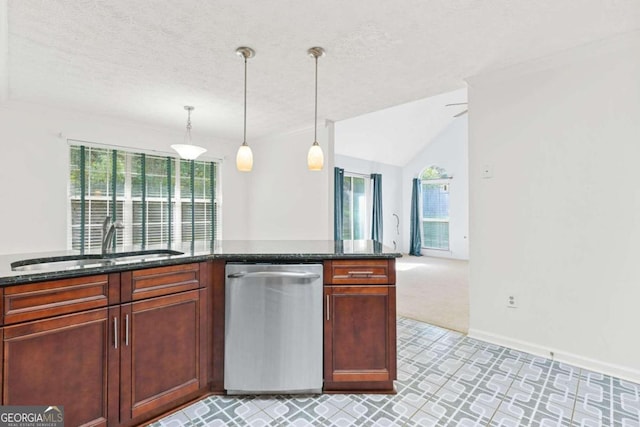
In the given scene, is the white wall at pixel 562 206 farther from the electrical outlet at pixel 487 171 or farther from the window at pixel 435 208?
the window at pixel 435 208

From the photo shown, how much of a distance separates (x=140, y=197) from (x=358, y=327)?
4040 mm

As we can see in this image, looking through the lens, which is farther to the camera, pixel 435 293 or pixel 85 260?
pixel 435 293

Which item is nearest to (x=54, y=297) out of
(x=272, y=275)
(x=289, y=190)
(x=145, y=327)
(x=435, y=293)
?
(x=145, y=327)

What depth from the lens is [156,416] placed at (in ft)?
5.75

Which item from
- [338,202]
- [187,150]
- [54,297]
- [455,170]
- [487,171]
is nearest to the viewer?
[54,297]

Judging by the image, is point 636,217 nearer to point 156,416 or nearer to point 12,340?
point 156,416

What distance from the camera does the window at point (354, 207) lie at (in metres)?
7.64

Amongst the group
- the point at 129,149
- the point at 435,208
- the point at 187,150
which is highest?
the point at 129,149

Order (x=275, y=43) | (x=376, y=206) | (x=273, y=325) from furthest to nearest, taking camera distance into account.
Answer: (x=376, y=206) → (x=275, y=43) → (x=273, y=325)

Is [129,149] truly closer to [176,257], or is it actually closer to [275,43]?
[275,43]

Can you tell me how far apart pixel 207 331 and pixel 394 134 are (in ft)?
20.4

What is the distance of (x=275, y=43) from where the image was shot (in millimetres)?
2396

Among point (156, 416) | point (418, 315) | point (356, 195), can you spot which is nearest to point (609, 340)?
point (418, 315)

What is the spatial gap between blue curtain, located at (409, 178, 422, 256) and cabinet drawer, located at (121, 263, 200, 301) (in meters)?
7.23
